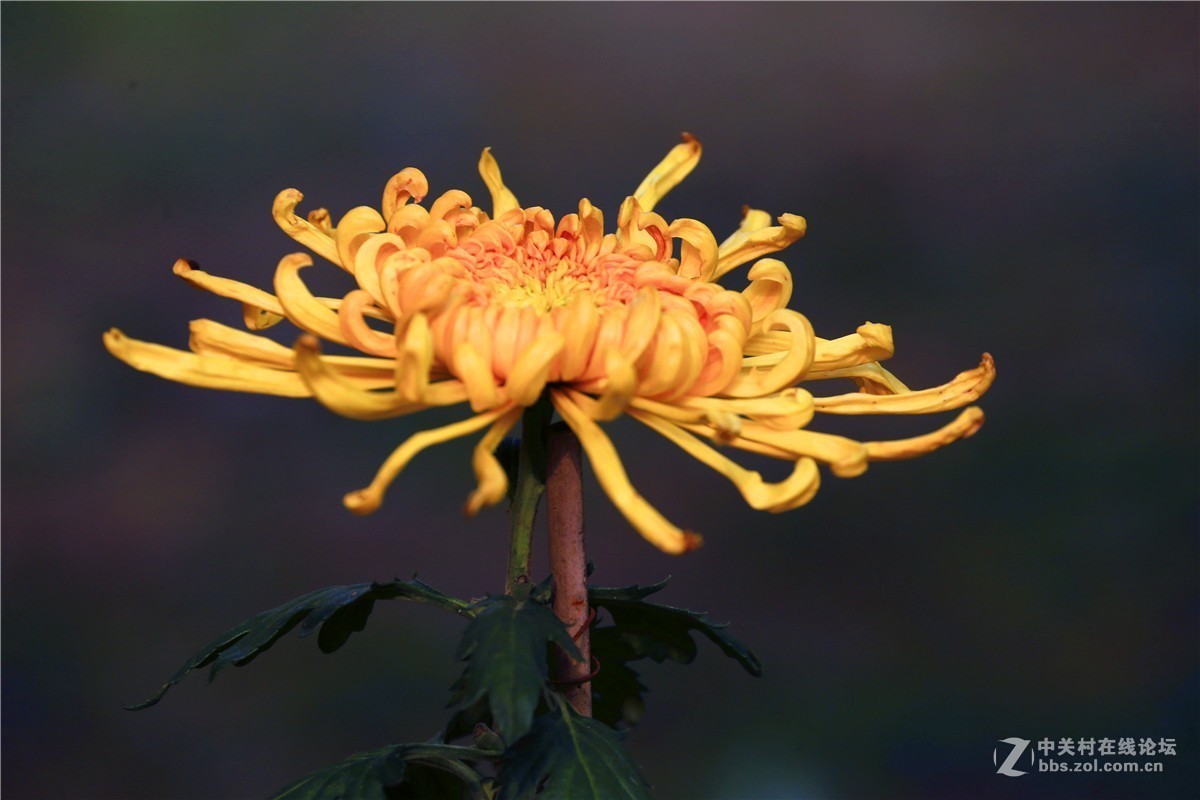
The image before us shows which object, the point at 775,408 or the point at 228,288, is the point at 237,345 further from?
the point at 775,408

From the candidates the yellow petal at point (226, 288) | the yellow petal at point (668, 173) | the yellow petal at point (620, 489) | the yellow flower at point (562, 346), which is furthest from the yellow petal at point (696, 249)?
the yellow petal at point (226, 288)

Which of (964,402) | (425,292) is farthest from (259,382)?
(964,402)

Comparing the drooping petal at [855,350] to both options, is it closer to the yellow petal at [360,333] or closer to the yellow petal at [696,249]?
the yellow petal at [696,249]

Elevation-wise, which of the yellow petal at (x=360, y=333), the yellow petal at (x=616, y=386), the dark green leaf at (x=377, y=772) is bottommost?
the dark green leaf at (x=377, y=772)

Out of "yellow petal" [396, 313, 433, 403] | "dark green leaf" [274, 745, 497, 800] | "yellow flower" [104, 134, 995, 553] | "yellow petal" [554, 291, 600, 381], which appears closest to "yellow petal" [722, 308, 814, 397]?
"yellow flower" [104, 134, 995, 553]

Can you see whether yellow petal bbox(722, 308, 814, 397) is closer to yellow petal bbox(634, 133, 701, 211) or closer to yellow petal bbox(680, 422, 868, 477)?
yellow petal bbox(680, 422, 868, 477)

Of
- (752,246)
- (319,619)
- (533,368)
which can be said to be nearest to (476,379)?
(533,368)

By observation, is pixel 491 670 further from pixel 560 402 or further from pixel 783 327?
pixel 783 327
